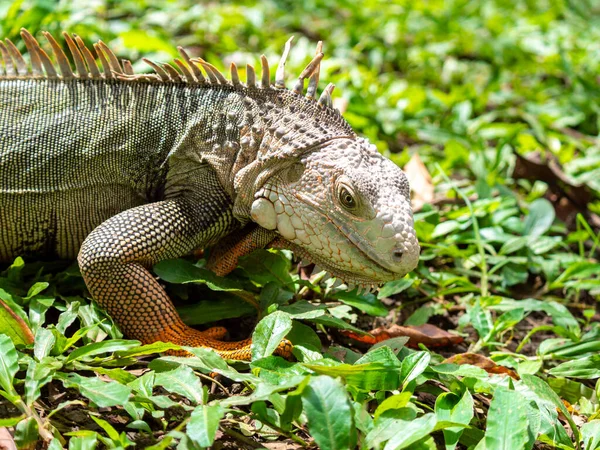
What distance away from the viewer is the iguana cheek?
396 cm

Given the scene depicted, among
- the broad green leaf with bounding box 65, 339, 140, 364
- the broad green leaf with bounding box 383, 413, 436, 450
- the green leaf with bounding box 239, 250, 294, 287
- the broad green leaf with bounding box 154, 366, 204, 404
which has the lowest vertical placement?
the broad green leaf with bounding box 383, 413, 436, 450

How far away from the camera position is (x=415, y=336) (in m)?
4.47

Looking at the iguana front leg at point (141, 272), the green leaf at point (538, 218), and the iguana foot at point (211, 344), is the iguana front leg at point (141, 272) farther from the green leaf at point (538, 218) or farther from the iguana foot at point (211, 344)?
the green leaf at point (538, 218)

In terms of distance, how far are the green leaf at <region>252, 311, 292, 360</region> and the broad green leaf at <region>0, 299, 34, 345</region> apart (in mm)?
1147

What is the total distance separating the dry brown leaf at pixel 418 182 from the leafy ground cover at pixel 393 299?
2 centimetres

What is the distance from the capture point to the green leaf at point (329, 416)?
2988 millimetres

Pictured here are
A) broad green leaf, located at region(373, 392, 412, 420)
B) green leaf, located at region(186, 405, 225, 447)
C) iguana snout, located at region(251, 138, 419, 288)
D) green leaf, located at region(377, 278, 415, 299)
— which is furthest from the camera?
green leaf, located at region(377, 278, 415, 299)

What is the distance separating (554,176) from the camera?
21.1ft

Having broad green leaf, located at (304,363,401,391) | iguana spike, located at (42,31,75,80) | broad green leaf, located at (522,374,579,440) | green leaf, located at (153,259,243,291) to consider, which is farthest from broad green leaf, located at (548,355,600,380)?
iguana spike, located at (42,31,75,80)

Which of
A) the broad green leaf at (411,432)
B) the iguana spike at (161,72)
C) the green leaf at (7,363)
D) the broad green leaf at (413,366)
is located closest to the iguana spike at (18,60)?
the iguana spike at (161,72)

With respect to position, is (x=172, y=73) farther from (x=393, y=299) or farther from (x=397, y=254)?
(x=393, y=299)

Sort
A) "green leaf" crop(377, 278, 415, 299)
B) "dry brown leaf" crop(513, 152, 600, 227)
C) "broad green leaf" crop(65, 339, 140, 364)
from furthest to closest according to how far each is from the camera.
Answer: "dry brown leaf" crop(513, 152, 600, 227) < "green leaf" crop(377, 278, 415, 299) < "broad green leaf" crop(65, 339, 140, 364)

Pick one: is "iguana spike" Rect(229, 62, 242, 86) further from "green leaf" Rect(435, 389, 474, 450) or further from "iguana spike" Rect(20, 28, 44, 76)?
"green leaf" Rect(435, 389, 474, 450)

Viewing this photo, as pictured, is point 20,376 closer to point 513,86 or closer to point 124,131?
point 124,131
